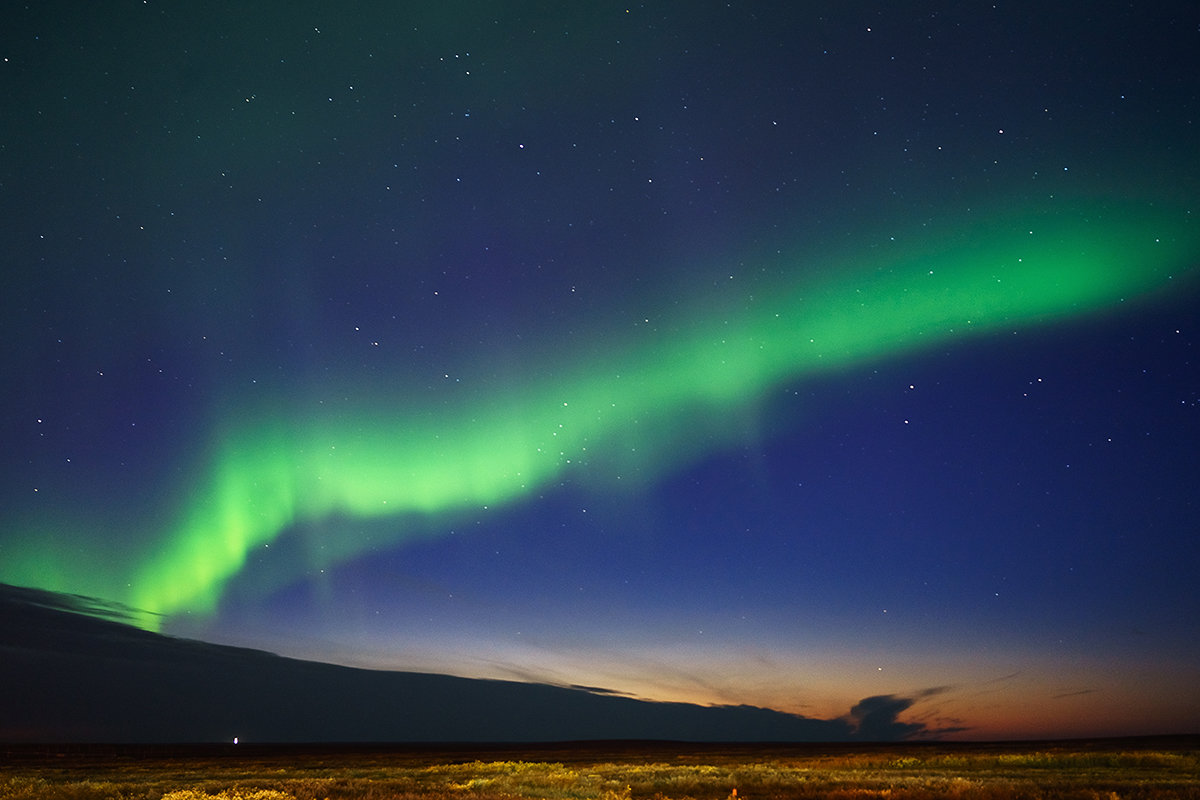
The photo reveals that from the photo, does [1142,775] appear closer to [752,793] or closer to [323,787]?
[752,793]

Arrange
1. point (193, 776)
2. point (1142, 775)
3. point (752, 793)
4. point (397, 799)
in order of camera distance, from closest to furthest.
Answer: point (397, 799) → point (752, 793) → point (1142, 775) → point (193, 776)

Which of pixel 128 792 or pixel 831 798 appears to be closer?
→ pixel 831 798

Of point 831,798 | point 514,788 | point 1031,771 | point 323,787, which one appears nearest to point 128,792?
point 323,787

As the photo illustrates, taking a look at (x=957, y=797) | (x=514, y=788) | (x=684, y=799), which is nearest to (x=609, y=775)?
(x=514, y=788)

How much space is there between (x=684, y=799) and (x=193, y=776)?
29992 mm

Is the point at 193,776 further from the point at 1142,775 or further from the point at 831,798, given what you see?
the point at 1142,775

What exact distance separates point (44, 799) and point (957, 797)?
25734mm

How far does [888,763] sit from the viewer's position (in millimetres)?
37781

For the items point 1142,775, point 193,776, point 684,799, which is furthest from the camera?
point 193,776

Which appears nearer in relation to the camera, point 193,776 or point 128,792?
point 128,792

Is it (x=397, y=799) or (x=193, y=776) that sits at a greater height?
(x=397, y=799)

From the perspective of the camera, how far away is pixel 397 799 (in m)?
19.3

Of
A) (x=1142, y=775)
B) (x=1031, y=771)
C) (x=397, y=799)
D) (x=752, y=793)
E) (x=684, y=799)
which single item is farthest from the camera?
(x=1031, y=771)

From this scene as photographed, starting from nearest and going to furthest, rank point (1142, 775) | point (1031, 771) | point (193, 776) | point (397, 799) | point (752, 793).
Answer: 1. point (397, 799)
2. point (752, 793)
3. point (1142, 775)
4. point (1031, 771)
5. point (193, 776)
